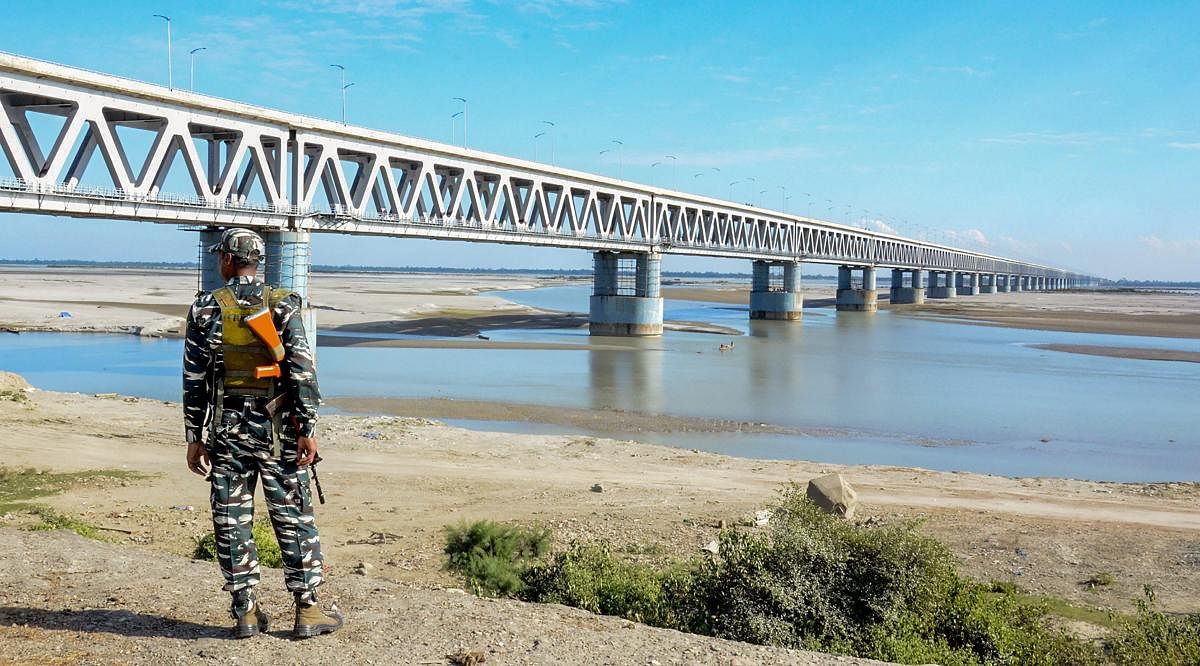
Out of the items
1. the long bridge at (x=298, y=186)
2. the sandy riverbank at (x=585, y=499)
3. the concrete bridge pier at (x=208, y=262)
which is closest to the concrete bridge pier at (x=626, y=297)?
the long bridge at (x=298, y=186)

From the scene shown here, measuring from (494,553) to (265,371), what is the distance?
4663mm

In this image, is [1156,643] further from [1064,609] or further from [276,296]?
[276,296]

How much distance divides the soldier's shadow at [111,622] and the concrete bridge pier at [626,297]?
184 feet

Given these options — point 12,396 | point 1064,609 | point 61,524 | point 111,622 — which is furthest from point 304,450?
point 12,396

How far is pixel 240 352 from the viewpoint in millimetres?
5570

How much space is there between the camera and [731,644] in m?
6.17

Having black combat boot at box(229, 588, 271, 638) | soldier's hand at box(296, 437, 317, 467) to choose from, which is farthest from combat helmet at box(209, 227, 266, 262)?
black combat boot at box(229, 588, 271, 638)

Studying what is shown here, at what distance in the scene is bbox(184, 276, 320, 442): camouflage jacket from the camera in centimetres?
557

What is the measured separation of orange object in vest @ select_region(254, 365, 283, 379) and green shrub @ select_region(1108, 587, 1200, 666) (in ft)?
20.5

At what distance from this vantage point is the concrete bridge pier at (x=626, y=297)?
62.9 m

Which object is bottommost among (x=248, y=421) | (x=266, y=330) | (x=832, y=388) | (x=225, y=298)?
(x=832, y=388)

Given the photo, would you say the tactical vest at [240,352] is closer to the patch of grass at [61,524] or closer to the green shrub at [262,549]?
the green shrub at [262,549]

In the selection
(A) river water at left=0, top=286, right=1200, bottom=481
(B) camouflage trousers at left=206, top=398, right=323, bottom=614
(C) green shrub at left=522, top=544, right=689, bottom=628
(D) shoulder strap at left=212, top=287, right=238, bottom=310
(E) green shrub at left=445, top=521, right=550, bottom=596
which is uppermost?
(D) shoulder strap at left=212, top=287, right=238, bottom=310

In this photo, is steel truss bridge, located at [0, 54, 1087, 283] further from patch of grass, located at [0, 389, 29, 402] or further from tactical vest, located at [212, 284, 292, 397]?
tactical vest, located at [212, 284, 292, 397]
